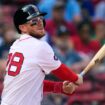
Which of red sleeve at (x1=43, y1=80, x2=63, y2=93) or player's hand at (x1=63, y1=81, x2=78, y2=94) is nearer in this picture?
player's hand at (x1=63, y1=81, x2=78, y2=94)

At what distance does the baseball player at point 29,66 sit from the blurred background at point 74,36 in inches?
111

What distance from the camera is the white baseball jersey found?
297 inches

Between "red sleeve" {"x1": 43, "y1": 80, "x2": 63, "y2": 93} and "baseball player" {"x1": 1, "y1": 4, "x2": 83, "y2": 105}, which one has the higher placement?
"baseball player" {"x1": 1, "y1": 4, "x2": 83, "y2": 105}

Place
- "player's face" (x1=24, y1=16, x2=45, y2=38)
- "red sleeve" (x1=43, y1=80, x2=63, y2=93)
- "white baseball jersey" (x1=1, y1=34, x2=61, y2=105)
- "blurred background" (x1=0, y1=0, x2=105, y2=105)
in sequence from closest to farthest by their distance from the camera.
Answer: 1. "white baseball jersey" (x1=1, y1=34, x2=61, y2=105)
2. "player's face" (x1=24, y1=16, x2=45, y2=38)
3. "red sleeve" (x1=43, y1=80, x2=63, y2=93)
4. "blurred background" (x1=0, y1=0, x2=105, y2=105)

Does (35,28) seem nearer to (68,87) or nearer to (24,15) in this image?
(24,15)

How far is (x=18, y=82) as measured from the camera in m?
7.57

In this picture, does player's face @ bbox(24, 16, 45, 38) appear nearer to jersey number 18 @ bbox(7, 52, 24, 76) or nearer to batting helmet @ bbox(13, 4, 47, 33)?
batting helmet @ bbox(13, 4, 47, 33)

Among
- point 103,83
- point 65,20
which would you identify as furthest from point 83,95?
point 65,20

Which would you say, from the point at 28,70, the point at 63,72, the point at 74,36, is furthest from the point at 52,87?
the point at 74,36

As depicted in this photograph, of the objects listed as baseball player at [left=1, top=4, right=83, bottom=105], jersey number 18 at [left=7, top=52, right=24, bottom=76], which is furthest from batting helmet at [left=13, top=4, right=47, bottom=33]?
jersey number 18 at [left=7, top=52, right=24, bottom=76]

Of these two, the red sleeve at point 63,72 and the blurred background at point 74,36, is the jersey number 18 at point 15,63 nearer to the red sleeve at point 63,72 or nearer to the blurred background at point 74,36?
the red sleeve at point 63,72

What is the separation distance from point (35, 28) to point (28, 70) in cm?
53

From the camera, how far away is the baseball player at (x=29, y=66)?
7559 millimetres

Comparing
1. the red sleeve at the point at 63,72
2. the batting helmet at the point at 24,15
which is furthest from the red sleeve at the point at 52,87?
the batting helmet at the point at 24,15
